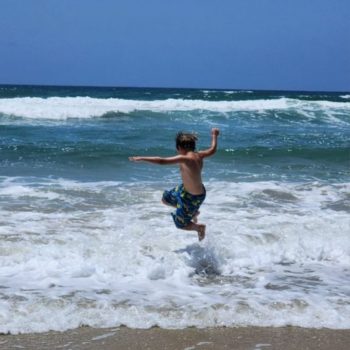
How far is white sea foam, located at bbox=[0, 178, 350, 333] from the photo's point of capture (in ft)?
13.4

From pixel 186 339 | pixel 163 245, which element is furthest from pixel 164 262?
pixel 186 339

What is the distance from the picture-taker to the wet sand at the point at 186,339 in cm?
357

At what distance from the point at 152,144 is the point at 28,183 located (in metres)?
6.38

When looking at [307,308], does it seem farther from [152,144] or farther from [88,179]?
[152,144]

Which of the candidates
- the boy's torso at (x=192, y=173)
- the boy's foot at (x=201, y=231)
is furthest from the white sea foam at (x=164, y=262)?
the boy's torso at (x=192, y=173)

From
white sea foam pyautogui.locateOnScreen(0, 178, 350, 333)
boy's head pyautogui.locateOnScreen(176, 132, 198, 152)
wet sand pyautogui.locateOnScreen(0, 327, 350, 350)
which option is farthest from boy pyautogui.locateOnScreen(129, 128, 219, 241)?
wet sand pyautogui.locateOnScreen(0, 327, 350, 350)

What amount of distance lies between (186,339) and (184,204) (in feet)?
5.89

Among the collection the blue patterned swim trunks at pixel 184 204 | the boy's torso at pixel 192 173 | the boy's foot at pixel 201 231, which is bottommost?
the boy's foot at pixel 201 231

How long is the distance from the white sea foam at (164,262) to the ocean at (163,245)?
13 mm

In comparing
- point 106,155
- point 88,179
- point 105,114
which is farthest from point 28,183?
point 105,114

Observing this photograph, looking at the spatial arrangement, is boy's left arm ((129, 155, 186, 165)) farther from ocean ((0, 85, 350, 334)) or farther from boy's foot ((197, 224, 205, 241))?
ocean ((0, 85, 350, 334))

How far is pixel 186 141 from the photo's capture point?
5.10 meters

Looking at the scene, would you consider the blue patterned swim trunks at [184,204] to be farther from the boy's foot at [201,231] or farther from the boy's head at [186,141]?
the boy's head at [186,141]

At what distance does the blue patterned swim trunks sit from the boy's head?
1.30 feet
